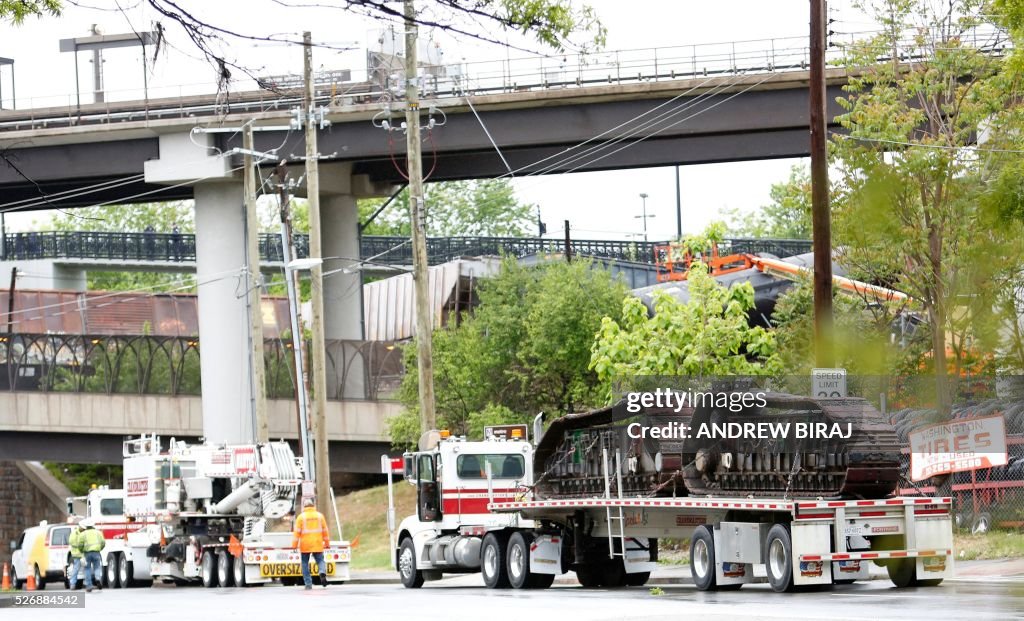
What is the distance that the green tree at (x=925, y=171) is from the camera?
31109 millimetres

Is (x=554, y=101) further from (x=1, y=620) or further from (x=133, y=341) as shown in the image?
(x=1, y=620)

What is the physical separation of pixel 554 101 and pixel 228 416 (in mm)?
16306

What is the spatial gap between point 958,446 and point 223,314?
33664 mm

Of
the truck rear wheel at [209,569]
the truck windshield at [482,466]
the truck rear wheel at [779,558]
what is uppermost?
the truck windshield at [482,466]

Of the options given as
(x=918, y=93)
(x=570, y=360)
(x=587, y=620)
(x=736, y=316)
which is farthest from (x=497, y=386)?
(x=587, y=620)

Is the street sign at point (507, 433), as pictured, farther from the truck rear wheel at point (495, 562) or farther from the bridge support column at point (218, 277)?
the bridge support column at point (218, 277)

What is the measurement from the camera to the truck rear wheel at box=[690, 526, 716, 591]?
21.3 m

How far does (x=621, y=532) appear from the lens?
76.0ft

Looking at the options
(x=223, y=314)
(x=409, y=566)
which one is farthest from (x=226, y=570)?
(x=223, y=314)

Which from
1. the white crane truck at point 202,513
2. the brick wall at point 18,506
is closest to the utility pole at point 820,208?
the white crane truck at point 202,513

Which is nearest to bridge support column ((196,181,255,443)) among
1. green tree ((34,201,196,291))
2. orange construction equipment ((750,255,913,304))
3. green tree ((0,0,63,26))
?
orange construction equipment ((750,255,913,304))

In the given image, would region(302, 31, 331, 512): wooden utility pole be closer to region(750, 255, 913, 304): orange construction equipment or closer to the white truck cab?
the white truck cab

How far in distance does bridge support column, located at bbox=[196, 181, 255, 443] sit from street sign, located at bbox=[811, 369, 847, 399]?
35890 mm

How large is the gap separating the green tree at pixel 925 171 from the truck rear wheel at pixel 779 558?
10.6 metres
